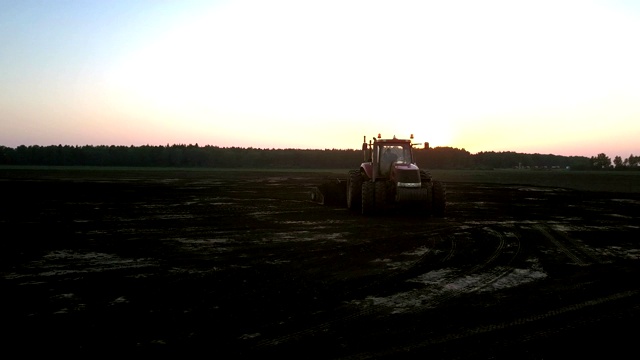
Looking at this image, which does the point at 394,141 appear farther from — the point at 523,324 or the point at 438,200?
the point at 523,324

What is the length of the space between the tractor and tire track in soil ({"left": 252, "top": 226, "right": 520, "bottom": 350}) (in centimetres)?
401

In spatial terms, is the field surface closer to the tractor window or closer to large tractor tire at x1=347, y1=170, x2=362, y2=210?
the tractor window

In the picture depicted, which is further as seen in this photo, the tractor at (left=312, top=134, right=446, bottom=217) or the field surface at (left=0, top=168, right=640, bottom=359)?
the tractor at (left=312, top=134, right=446, bottom=217)

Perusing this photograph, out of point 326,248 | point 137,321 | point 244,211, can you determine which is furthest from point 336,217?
point 137,321

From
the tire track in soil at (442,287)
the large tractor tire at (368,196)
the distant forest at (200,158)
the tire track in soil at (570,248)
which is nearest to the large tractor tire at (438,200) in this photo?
the large tractor tire at (368,196)

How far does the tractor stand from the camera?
48.4ft

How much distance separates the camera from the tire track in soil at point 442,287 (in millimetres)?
4904

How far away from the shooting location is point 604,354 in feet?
14.5

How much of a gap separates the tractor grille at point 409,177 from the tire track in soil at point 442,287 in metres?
4.13

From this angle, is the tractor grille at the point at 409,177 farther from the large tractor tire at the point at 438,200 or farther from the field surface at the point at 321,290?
the field surface at the point at 321,290

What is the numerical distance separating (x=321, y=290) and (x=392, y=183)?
9.29 m

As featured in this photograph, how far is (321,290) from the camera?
21.8 ft

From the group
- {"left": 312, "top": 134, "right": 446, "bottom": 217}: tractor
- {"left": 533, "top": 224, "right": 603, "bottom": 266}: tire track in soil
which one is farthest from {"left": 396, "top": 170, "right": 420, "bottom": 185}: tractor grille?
{"left": 533, "top": 224, "right": 603, "bottom": 266}: tire track in soil

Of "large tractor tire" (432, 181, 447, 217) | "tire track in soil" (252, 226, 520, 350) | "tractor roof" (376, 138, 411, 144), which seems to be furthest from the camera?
"tractor roof" (376, 138, 411, 144)
